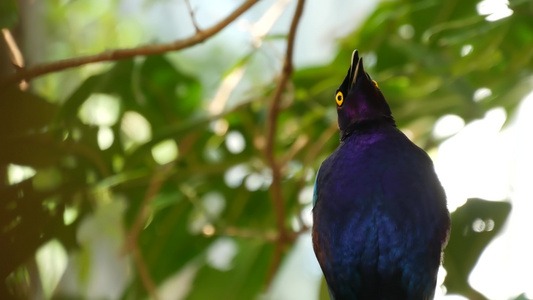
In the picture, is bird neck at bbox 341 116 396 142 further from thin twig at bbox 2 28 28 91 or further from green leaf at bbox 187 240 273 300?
green leaf at bbox 187 240 273 300

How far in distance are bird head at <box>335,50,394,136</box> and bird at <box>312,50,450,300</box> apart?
25mm

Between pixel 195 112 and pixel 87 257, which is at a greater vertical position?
pixel 195 112

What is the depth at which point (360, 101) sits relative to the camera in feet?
2.87

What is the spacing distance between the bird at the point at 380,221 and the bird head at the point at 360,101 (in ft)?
0.08

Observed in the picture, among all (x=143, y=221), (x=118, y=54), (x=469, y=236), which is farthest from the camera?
(x=143, y=221)

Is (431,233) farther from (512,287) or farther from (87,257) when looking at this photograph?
(87,257)

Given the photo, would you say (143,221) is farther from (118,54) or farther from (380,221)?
(380,221)

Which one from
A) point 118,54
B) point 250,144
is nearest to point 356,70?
point 118,54

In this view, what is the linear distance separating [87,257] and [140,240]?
0.15 meters

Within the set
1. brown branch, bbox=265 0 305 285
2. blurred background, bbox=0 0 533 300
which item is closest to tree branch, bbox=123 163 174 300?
blurred background, bbox=0 0 533 300

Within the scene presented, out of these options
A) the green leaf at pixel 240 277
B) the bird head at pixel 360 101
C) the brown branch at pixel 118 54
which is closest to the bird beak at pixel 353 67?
the bird head at pixel 360 101

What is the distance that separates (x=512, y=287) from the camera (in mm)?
1457

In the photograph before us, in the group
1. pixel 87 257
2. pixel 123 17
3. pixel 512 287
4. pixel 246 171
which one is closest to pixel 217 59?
pixel 123 17

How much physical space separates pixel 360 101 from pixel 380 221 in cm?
19
